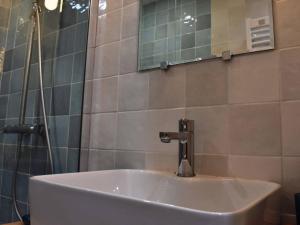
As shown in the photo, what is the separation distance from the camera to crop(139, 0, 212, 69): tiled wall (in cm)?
91

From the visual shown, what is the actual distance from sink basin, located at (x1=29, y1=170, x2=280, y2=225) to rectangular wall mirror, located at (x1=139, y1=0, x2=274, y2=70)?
398 mm

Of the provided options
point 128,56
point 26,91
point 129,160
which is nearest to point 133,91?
point 128,56

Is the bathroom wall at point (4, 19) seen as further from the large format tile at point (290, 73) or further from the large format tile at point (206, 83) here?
the large format tile at point (290, 73)

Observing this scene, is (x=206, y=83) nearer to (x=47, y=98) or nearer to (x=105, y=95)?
(x=105, y=95)

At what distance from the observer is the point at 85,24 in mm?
1260

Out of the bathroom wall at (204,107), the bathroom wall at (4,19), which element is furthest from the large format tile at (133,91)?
the bathroom wall at (4,19)

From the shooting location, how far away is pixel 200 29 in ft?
2.99

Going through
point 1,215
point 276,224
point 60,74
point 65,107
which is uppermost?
point 60,74

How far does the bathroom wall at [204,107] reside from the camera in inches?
28.4

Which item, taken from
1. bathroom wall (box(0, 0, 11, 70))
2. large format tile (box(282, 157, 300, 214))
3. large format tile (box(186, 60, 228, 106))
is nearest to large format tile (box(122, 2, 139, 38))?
large format tile (box(186, 60, 228, 106))

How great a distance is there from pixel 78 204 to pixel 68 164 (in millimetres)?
716

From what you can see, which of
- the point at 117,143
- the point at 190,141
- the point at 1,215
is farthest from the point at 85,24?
the point at 1,215

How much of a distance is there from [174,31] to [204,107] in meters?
0.31

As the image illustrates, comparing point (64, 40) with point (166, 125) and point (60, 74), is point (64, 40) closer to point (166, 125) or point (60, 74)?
point (60, 74)
